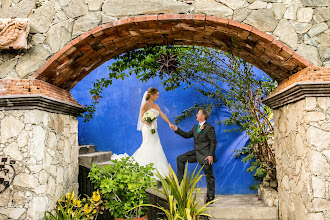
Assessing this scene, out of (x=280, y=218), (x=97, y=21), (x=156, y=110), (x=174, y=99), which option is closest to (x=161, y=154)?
(x=156, y=110)

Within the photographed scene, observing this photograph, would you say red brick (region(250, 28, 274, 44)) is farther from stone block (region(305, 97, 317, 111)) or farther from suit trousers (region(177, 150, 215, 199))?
suit trousers (region(177, 150, 215, 199))

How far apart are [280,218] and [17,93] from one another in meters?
4.03

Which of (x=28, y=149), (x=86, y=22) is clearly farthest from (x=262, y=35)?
(x=28, y=149)

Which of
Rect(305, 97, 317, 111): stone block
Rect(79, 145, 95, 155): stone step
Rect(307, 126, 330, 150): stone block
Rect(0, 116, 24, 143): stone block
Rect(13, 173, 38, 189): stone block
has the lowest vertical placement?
Rect(13, 173, 38, 189): stone block

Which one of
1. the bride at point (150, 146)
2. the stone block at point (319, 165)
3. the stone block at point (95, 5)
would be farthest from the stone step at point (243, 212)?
the stone block at point (95, 5)

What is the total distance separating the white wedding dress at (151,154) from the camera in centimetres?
583

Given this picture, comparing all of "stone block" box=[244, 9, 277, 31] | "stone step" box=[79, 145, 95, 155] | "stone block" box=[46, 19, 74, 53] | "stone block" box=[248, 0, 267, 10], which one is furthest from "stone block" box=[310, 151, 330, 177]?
"stone step" box=[79, 145, 95, 155]

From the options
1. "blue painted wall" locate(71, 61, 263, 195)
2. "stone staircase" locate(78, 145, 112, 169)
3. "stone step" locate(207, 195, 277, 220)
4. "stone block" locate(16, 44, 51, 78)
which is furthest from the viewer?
"blue painted wall" locate(71, 61, 263, 195)

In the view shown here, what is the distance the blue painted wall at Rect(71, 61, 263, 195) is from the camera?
6.68 meters

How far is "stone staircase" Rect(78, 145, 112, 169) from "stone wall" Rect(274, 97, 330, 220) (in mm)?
3081

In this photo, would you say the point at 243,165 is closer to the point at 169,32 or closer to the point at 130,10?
the point at 169,32

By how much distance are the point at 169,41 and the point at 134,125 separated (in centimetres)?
275

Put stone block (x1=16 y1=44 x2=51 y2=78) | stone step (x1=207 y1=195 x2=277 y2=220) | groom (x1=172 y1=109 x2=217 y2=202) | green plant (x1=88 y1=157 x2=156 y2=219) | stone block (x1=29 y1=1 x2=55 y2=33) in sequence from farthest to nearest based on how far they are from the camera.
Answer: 1. groom (x1=172 y1=109 x2=217 y2=202)
2. stone step (x1=207 y1=195 x2=277 y2=220)
3. green plant (x1=88 y1=157 x2=156 y2=219)
4. stone block (x1=29 y1=1 x2=55 y2=33)
5. stone block (x1=16 y1=44 x2=51 y2=78)

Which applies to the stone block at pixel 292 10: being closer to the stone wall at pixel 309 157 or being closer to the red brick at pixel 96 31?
the stone wall at pixel 309 157
